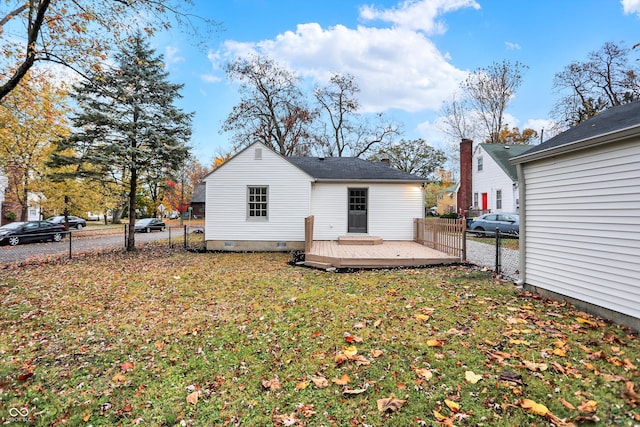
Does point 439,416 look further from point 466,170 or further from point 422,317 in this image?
point 466,170

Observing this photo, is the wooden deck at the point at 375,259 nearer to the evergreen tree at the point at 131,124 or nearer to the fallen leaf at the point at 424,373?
the fallen leaf at the point at 424,373

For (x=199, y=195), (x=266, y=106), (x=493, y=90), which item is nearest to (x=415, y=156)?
(x=493, y=90)

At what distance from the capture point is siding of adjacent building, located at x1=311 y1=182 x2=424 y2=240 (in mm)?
13555

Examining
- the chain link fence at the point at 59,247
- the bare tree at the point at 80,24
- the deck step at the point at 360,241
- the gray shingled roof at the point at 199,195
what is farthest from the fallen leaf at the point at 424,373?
the gray shingled roof at the point at 199,195

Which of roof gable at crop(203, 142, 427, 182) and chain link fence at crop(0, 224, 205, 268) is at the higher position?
roof gable at crop(203, 142, 427, 182)

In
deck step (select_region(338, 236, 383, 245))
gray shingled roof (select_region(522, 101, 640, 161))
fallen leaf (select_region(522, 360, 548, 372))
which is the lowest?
fallen leaf (select_region(522, 360, 548, 372))

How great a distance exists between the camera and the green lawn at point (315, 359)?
2.72 metres

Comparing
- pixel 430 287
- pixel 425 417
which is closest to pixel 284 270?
pixel 430 287

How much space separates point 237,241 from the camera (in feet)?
42.3

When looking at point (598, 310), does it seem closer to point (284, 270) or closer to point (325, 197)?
point (284, 270)

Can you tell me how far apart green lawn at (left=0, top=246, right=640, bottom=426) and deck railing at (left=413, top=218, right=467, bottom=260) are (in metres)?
2.59

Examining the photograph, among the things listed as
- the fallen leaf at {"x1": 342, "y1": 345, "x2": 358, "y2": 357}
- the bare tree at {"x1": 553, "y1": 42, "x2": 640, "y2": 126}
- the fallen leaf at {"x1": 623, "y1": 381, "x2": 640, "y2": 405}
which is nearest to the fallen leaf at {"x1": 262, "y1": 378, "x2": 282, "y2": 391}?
the fallen leaf at {"x1": 342, "y1": 345, "x2": 358, "y2": 357}

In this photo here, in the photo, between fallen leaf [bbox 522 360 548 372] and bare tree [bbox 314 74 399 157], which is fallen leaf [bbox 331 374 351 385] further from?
bare tree [bbox 314 74 399 157]

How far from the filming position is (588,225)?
487 cm
